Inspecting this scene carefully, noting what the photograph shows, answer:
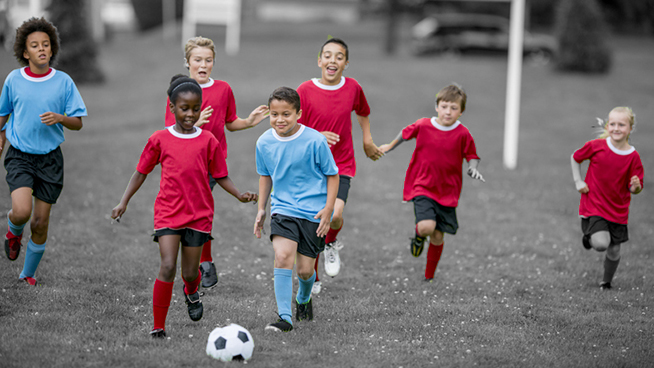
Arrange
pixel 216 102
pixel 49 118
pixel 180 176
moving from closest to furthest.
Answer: pixel 180 176 < pixel 49 118 < pixel 216 102

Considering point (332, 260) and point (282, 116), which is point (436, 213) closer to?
point (332, 260)

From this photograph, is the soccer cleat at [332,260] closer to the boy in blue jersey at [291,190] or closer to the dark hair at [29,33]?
the boy in blue jersey at [291,190]

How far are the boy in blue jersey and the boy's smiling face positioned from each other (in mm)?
1673

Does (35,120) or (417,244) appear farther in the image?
(417,244)

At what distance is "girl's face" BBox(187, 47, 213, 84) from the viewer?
586 centimetres

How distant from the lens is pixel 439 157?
21.4 feet

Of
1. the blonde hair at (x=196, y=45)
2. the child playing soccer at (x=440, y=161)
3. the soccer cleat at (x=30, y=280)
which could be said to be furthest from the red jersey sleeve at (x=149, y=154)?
the child playing soccer at (x=440, y=161)

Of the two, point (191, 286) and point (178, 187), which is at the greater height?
point (178, 187)

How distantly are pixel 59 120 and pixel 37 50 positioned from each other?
2.19 ft

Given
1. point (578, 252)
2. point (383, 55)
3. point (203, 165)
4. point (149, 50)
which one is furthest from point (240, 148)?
point (149, 50)

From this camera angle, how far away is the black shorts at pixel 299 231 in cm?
522

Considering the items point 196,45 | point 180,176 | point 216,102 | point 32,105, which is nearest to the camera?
point 180,176

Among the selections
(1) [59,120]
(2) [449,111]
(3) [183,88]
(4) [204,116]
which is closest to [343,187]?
(2) [449,111]

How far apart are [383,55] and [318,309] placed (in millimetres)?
20625
